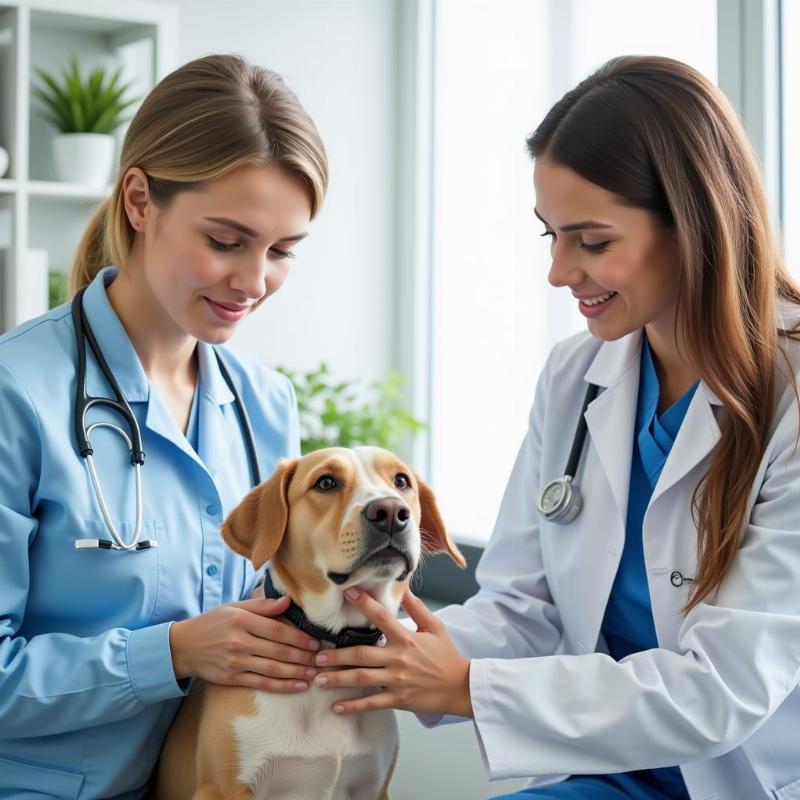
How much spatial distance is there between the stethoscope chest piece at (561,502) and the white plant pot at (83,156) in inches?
64.9

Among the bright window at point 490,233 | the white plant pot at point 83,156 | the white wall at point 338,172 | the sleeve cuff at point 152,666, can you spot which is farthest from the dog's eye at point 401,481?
the white wall at point 338,172

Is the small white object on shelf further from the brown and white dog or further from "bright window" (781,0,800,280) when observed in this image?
"bright window" (781,0,800,280)

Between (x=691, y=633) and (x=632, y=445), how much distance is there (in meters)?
0.36

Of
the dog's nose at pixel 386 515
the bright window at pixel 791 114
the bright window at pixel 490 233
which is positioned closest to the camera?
the dog's nose at pixel 386 515

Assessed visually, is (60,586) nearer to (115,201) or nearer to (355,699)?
(355,699)

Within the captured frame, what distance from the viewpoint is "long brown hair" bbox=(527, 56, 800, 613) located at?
143 cm

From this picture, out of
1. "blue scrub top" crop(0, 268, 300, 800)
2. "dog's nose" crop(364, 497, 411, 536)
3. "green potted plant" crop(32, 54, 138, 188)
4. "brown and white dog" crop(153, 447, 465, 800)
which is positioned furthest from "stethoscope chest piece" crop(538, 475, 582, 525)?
"green potted plant" crop(32, 54, 138, 188)

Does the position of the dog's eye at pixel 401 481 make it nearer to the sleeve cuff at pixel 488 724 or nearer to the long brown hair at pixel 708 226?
the sleeve cuff at pixel 488 724

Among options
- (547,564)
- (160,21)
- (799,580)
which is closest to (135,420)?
(547,564)

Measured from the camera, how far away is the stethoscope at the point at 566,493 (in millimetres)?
1647

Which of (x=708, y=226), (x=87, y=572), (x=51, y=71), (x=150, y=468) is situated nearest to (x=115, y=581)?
(x=87, y=572)

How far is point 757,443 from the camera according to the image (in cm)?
144

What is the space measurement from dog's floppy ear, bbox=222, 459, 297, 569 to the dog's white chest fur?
197 millimetres

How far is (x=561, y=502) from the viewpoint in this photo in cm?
165
